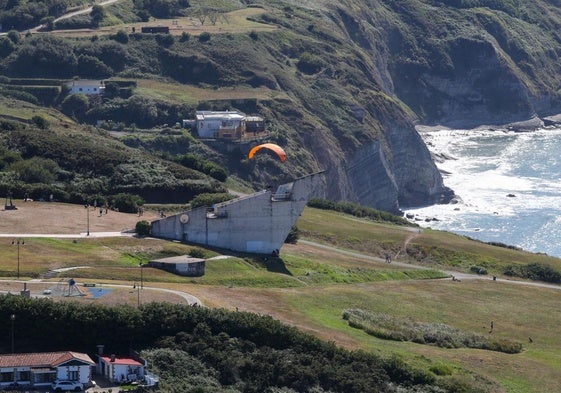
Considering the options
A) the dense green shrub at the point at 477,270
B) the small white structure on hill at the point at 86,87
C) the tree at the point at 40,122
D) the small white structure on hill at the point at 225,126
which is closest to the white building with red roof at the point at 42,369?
the dense green shrub at the point at 477,270

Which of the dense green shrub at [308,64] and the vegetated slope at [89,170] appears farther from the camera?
the dense green shrub at [308,64]

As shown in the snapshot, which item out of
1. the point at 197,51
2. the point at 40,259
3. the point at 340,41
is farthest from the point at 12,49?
the point at 40,259

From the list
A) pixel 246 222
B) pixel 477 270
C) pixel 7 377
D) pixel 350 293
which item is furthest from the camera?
pixel 477 270

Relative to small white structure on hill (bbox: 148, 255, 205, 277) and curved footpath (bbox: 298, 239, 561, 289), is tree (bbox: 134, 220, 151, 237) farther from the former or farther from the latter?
curved footpath (bbox: 298, 239, 561, 289)

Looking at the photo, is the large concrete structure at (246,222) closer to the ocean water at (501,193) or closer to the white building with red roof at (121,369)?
the white building with red roof at (121,369)

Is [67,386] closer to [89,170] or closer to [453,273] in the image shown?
[453,273]

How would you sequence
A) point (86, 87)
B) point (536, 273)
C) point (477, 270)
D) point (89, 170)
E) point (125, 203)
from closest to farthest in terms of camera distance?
point (125, 203) < point (477, 270) < point (536, 273) < point (89, 170) < point (86, 87)

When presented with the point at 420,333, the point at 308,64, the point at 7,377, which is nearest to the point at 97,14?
the point at 308,64

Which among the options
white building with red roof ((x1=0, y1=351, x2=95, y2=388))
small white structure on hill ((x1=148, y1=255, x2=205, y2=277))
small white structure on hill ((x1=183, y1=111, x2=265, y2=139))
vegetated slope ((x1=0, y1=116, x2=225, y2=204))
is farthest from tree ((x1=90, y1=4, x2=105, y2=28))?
white building with red roof ((x1=0, y1=351, x2=95, y2=388))
